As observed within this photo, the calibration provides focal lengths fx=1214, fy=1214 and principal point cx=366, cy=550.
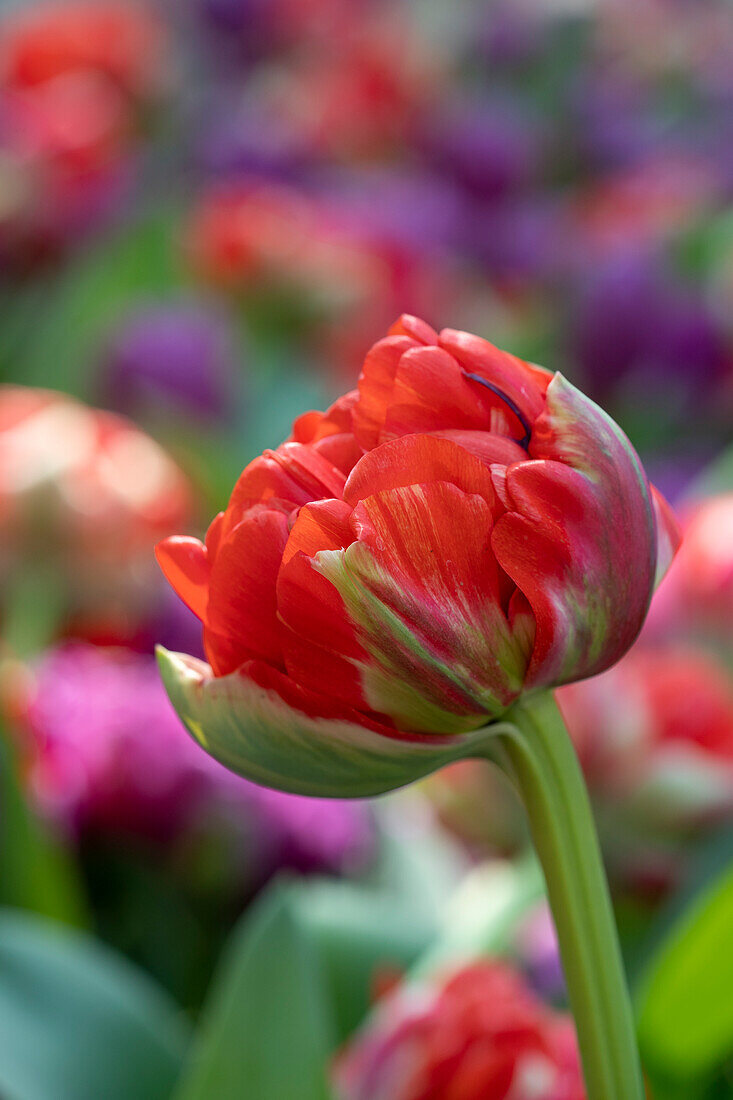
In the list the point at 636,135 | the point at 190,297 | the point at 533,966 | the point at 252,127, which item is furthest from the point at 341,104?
the point at 533,966

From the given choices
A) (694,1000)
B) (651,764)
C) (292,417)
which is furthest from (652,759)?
(292,417)

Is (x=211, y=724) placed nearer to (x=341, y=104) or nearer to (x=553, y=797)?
(x=553, y=797)

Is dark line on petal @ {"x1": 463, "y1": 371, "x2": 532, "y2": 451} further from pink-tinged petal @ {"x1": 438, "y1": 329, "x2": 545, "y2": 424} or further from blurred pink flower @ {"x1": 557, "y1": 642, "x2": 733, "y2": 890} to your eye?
blurred pink flower @ {"x1": 557, "y1": 642, "x2": 733, "y2": 890}

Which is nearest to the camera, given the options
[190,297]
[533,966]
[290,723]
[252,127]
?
[290,723]

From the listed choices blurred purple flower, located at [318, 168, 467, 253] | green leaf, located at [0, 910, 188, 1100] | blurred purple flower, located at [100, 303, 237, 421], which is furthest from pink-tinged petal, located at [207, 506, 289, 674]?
blurred purple flower, located at [318, 168, 467, 253]

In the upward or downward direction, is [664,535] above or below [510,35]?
below

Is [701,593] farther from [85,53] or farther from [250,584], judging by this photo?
[85,53]
